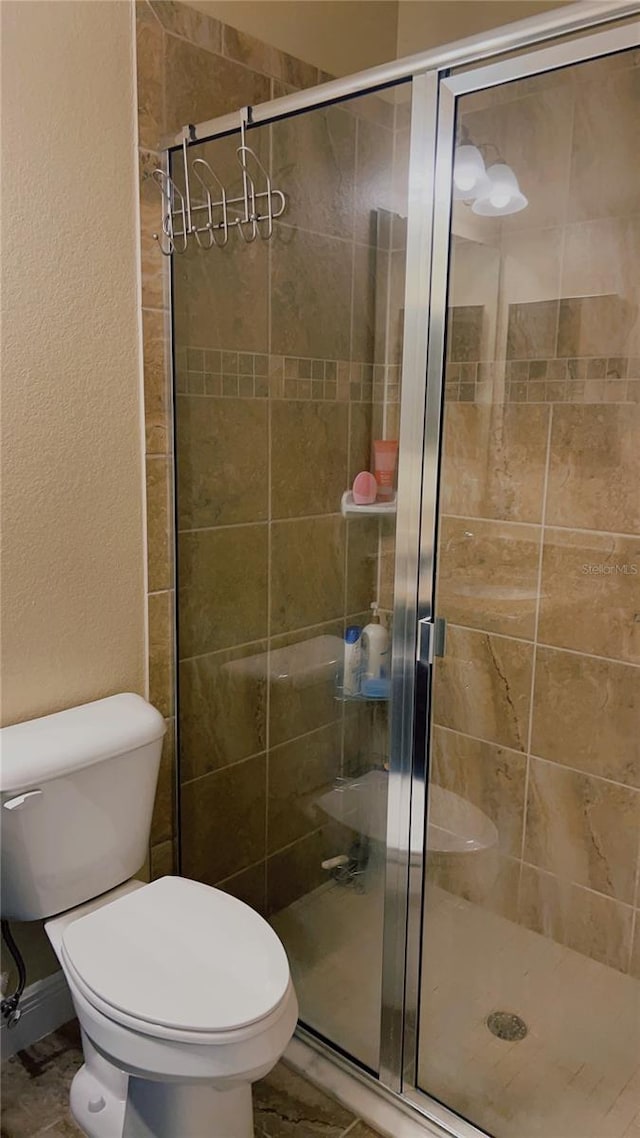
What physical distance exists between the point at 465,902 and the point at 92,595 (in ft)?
3.48

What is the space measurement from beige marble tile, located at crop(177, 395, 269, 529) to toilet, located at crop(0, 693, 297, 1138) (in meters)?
0.46

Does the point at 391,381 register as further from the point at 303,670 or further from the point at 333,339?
the point at 303,670

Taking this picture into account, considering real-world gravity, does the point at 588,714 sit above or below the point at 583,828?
above

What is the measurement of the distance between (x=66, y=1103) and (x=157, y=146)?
194 centimetres

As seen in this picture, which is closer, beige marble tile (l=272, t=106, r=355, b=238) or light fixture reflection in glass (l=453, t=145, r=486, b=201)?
light fixture reflection in glass (l=453, t=145, r=486, b=201)

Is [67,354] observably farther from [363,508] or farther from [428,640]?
[428,640]

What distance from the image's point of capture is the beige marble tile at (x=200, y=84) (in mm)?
1729

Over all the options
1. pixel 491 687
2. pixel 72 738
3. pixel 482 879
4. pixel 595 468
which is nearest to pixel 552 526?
pixel 595 468

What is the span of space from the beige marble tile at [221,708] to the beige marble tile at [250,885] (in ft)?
0.88

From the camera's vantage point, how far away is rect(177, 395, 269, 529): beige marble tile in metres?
1.82

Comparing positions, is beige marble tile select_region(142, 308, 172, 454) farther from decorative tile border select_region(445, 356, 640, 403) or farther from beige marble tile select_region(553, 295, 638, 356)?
beige marble tile select_region(553, 295, 638, 356)

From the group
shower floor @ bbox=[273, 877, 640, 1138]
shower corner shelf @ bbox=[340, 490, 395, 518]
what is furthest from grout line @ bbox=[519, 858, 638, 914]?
shower corner shelf @ bbox=[340, 490, 395, 518]

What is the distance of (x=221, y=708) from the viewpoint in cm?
197

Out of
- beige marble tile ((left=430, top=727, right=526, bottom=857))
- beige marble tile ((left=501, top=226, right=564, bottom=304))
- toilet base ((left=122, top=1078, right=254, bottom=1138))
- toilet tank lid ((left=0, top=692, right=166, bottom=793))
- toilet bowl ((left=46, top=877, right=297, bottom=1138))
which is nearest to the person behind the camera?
toilet bowl ((left=46, top=877, right=297, bottom=1138))
